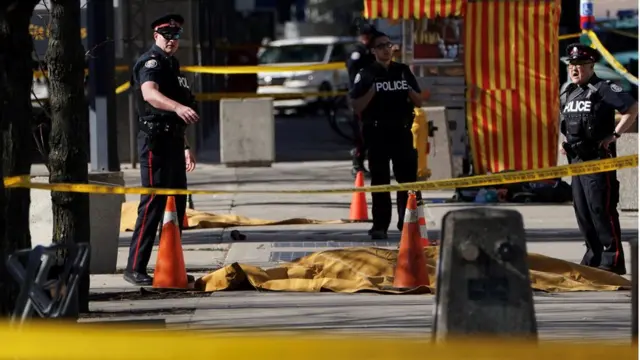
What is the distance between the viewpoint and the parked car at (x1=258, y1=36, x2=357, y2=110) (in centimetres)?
3453

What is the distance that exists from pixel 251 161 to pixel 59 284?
13.6 metres

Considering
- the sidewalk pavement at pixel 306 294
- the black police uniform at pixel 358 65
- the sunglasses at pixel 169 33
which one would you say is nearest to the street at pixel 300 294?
the sidewalk pavement at pixel 306 294

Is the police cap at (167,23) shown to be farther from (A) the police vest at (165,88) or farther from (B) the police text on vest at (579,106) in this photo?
(B) the police text on vest at (579,106)

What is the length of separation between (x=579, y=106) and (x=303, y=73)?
81.7ft

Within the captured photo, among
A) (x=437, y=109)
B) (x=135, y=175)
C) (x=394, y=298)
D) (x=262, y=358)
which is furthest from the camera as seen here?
(x=135, y=175)

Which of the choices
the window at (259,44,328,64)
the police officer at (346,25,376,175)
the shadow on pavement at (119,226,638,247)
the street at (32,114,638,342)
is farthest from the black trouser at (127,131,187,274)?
the window at (259,44,328,64)

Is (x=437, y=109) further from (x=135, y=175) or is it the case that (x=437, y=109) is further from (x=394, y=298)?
(x=394, y=298)

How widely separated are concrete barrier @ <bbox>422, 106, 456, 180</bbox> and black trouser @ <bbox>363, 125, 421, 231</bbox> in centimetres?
404

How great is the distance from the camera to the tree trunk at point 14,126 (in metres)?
7.34

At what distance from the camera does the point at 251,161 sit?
19922mm

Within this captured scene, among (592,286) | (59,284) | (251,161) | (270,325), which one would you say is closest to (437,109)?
(251,161)

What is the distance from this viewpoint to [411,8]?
15.9 metres

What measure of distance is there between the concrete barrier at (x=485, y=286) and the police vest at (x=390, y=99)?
5936 mm

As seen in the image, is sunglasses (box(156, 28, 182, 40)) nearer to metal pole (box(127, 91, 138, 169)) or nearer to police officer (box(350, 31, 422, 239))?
police officer (box(350, 31, 422, 239))
